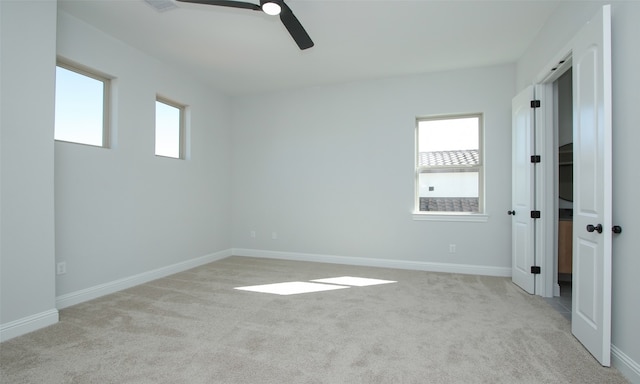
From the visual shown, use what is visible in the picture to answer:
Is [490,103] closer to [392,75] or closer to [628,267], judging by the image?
[392,75]

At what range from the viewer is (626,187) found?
1.82 metres

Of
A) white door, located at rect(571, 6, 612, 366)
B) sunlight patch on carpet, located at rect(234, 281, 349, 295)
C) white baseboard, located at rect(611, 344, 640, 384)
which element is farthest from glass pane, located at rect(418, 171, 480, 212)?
white baseboard, located at rect(611, 344, 640, 384)

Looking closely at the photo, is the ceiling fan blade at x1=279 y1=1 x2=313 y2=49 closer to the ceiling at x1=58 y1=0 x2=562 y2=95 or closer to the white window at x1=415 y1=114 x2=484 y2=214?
the ceiling at x1=58 y1=0 x2=562 y2=95

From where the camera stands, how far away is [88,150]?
122 inches

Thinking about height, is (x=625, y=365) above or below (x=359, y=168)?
below

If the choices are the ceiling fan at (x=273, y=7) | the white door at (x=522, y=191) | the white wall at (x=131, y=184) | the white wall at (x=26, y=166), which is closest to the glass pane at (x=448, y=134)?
the white door at (x=522, y=191)

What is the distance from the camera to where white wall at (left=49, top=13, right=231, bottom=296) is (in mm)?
2975

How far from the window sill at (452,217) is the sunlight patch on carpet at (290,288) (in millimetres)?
1648

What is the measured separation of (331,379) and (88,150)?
3184 millimetres

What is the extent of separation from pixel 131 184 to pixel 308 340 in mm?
2796

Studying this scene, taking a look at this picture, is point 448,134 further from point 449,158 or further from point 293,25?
point 293,25

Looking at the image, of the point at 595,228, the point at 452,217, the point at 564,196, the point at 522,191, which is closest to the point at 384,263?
the point at 452,217

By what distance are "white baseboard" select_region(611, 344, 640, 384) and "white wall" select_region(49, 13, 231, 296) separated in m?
4.40

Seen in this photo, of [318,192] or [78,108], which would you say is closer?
[78,108]
